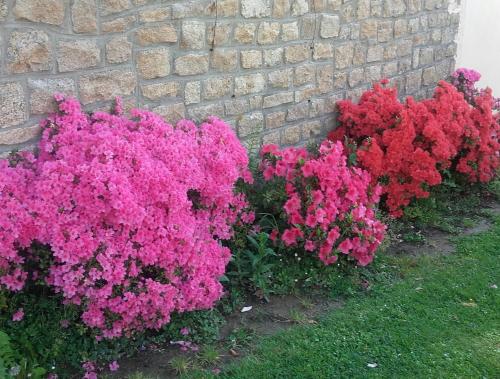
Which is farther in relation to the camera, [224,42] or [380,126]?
[380,126]

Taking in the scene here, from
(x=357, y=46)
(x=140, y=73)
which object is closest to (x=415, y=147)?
(x=357, y=46)

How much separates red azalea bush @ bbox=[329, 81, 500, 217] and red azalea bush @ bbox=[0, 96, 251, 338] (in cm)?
225

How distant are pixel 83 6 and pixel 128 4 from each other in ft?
1.15

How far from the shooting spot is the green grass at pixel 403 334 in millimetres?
3348

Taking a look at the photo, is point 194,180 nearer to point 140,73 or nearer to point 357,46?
point 140,73

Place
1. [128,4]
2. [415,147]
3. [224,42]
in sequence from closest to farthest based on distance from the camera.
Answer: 1. [128,4]
2. [224,42]
3. [415,147]

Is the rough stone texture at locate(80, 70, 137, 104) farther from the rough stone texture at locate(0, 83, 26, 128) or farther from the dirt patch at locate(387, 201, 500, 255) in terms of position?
the dirt patch at locate(387, 201, 500, 255)

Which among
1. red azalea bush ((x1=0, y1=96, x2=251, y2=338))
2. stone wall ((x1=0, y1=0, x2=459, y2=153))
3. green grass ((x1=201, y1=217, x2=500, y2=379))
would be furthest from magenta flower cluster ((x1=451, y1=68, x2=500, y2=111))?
red azalea bush ((x1=0, y1=96, x2=251, y2=338))

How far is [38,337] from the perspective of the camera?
3188mm

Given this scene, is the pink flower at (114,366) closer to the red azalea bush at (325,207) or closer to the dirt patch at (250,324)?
the dirt patch at (250,324)

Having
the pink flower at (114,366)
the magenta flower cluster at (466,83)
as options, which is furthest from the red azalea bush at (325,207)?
the magenta flower cluster at (466,83)

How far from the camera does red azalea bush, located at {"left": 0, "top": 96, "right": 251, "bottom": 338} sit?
3053 millimetres

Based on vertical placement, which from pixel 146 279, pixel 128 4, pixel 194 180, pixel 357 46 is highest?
pixel 128 4

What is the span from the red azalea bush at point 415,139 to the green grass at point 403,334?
1.01 m
